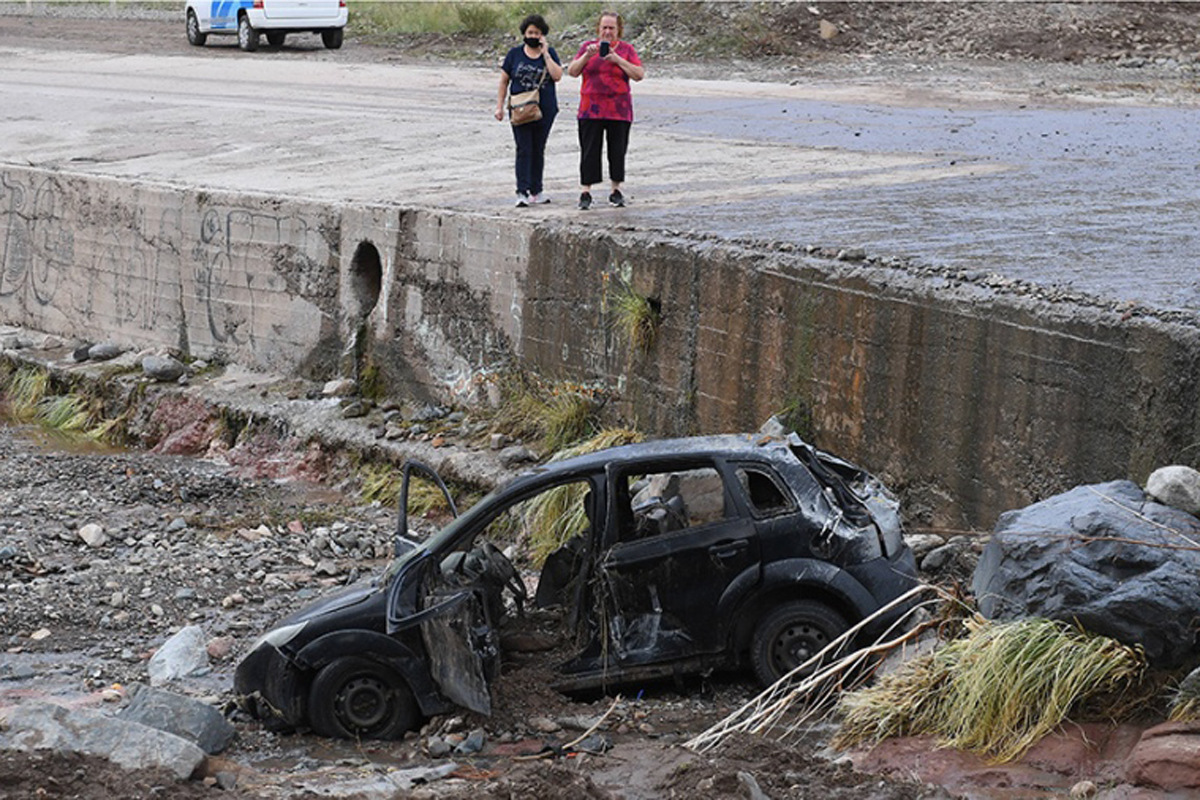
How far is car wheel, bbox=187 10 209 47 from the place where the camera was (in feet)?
98.6

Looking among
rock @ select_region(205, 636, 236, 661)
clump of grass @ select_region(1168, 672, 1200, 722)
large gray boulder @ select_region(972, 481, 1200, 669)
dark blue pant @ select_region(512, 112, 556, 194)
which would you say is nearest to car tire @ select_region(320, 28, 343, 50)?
dark blue pant @ select_region(512, 112, 556, 194)

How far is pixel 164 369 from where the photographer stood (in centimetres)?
1747

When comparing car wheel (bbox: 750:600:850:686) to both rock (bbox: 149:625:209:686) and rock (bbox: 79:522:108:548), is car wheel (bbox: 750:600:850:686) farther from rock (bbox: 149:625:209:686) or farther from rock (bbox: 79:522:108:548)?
rock (bbox: 79:522:108:548)

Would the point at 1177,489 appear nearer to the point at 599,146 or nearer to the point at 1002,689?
the point at 1002,689

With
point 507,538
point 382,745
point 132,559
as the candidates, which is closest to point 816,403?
point 507,538

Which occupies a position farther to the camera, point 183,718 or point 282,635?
point 282,635

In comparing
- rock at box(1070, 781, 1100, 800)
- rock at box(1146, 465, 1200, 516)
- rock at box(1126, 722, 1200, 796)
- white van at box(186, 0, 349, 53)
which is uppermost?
white van at box(186, 0, 349, 53)

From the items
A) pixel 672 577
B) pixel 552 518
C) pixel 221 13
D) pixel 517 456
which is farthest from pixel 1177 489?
pixel 221 13

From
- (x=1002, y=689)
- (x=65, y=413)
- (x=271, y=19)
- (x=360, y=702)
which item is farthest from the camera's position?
(x=271, y=19)

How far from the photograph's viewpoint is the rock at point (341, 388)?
1598 cm

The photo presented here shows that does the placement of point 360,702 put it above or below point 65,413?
above

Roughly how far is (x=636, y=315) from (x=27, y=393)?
8.57 meters

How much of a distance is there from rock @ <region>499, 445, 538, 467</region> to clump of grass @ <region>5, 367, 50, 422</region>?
7.06 metres

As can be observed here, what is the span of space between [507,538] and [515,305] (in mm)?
2623
